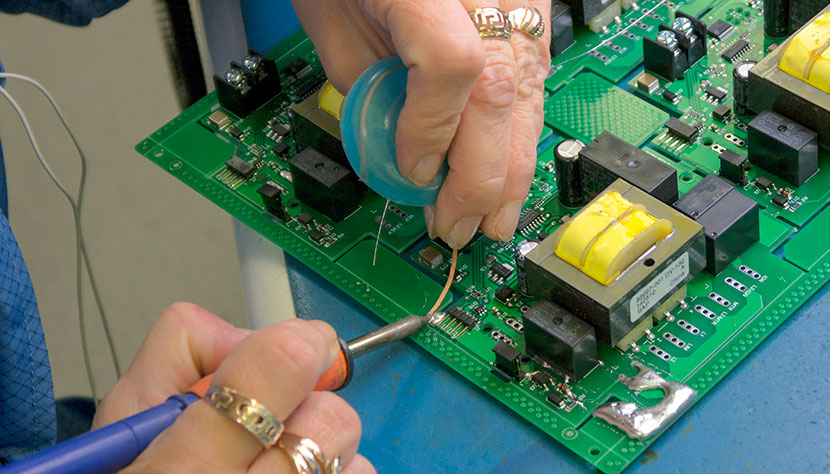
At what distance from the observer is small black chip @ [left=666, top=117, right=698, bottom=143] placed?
134 inches

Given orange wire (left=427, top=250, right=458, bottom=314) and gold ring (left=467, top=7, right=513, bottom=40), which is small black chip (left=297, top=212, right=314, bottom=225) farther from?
gold ring (left=467, top=7, right=513, bottom=40)

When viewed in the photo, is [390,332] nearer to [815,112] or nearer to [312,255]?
[312,255]

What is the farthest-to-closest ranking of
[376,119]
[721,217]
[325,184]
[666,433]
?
[325,184]
[721,217]
[666,433]
[376,119]

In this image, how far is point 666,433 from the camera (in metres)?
2.85

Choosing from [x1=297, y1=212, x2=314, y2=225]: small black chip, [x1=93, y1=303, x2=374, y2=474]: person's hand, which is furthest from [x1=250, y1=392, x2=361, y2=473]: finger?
[x1=297, y1=212, x2=314, y2=225]: small black chip

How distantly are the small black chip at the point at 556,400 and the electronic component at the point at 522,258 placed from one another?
31cm

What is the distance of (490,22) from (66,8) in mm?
2105

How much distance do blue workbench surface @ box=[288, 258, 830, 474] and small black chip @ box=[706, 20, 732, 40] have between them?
96cm

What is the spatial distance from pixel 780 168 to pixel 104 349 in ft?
6.52

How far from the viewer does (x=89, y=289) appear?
368cm

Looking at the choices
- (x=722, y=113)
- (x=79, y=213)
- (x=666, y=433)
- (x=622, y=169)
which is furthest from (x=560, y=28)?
(x=79, y=213)

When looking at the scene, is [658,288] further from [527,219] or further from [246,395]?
[246,395]

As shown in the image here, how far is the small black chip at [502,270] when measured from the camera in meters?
3.19

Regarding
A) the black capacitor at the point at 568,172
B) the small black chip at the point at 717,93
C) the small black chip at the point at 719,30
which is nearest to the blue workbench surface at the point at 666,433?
the black capacitor at the point at 568,172
